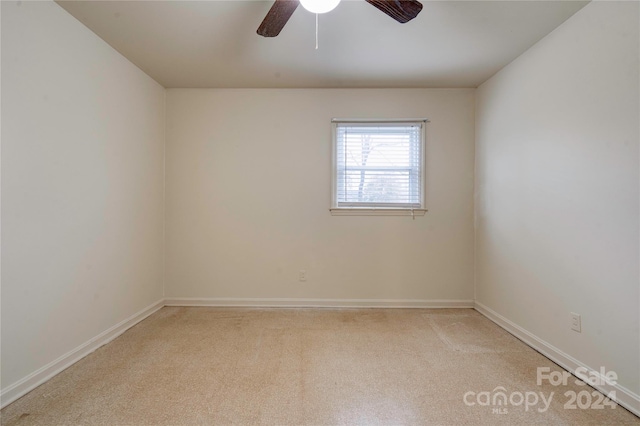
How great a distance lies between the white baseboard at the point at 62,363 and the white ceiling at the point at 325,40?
2449mm

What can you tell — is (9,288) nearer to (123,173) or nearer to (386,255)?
(123,173)

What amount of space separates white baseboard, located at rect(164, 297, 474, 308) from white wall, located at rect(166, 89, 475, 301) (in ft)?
0.17

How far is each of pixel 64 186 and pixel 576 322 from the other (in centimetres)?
372

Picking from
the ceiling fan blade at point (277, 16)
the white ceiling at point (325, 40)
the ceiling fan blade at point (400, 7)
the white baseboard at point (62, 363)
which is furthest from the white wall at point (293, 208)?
the ceiling fan blade at point (400, 7)

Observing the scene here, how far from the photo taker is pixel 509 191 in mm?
2748

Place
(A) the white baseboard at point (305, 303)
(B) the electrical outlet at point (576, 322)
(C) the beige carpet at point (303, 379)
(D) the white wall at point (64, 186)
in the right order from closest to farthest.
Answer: (C) the beige carpet at point (303, 379)
(D) the white wall at point (64, 186)
(B) the electrical outlet at point (576, 322)
(A) the white baseboard at point (305, 303)

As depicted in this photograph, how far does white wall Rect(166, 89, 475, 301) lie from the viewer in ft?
11.0

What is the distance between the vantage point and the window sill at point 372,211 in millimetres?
3352

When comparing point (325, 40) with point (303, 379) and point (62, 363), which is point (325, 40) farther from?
point (62, 363)

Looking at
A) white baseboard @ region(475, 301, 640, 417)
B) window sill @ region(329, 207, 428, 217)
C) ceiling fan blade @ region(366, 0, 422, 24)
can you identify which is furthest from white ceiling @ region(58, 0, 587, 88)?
white baseboard @ region(475, 301, 640, 417)

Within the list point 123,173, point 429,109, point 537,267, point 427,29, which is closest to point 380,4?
point 427,29

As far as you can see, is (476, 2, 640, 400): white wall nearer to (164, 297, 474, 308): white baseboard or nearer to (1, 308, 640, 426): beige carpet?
(1, 308, 640, 426): beige carpet

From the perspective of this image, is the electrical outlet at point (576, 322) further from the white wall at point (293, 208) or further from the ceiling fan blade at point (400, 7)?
the ceiling fan blade at point (400, 7)

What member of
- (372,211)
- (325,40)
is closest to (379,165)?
(372,211)
